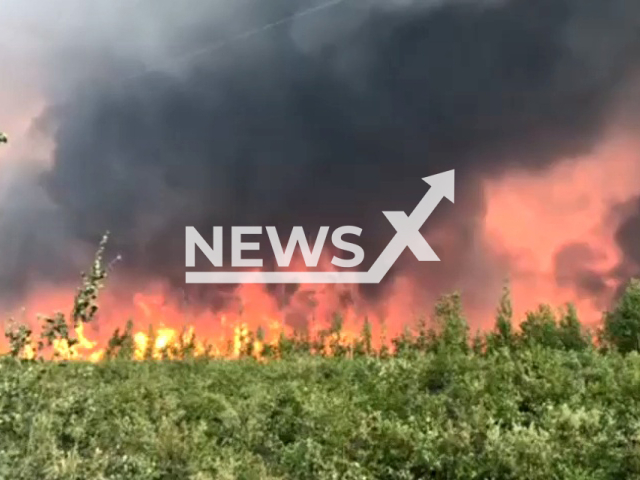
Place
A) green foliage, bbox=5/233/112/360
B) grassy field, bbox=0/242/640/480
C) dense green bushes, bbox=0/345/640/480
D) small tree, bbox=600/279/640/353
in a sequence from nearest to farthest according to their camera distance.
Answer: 1. green foliage, bbox=5/233/112/360
2. grassy field, bbox=0/242/640/480
3. dense green bushes, bbox=0/345/640/480
4. small tree, bbox=600/279/640/353

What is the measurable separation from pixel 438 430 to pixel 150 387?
14.4m

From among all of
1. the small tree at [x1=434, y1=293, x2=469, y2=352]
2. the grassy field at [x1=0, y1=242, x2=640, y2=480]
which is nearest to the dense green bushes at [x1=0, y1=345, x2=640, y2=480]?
the grassy field at [x1=0, y1=242, x2=640, y2=480]

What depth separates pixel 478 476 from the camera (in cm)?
1465

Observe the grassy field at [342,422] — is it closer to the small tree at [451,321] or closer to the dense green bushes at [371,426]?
the dense green bushes at [371,426]

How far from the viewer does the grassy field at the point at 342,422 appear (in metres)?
7.54

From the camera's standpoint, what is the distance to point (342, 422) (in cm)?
1827

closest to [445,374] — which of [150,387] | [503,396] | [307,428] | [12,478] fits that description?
[503,396]

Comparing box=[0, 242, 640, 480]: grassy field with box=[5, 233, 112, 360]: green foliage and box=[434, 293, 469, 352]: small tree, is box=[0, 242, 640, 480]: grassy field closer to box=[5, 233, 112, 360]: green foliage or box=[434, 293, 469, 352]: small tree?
box=[5, 233, 112, 360]: green foliage

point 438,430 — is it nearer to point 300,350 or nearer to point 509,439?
point 509,439

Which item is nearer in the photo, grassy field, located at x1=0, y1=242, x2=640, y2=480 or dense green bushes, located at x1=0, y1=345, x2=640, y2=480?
grassy field, located at x1=0, y1=242, x2=640, y2=480

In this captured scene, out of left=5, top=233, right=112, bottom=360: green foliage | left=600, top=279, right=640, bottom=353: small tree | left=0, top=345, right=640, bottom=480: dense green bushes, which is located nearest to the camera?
left=5, top=233, right=112, bottom=360: green foliage

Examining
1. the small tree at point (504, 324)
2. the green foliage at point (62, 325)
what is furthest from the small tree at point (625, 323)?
the green foliage at point (62, 325)

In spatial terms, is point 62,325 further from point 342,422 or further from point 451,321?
point 451,321

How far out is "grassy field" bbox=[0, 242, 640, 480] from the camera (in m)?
7.54
